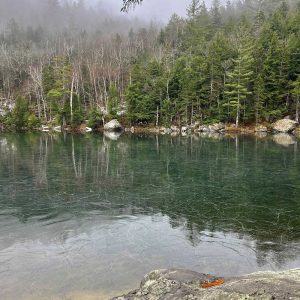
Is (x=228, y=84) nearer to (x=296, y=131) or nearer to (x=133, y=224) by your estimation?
(x=296, y=131)

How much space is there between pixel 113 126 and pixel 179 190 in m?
53.1

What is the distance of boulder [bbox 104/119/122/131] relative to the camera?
68500mm

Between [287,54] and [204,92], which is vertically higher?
[287,54]

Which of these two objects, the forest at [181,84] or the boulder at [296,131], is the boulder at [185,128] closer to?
the forest at [181,84]

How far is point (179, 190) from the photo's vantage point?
16.8m

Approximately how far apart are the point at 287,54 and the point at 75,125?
4260 cm

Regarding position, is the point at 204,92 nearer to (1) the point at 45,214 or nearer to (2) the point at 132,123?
(2) the point at 132,123

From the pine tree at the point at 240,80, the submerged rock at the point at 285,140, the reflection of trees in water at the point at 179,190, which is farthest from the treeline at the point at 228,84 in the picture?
the reflection of trees in water at the point at 179,190

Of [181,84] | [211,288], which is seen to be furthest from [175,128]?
Result: [211,288]

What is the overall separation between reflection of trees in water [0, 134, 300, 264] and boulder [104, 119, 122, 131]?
40.2 m

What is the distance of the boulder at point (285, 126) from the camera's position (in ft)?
181

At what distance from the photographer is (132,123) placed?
71875 millimetres

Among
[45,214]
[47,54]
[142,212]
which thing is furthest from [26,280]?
[47,54]

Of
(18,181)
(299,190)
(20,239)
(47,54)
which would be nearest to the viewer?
(20,239)
